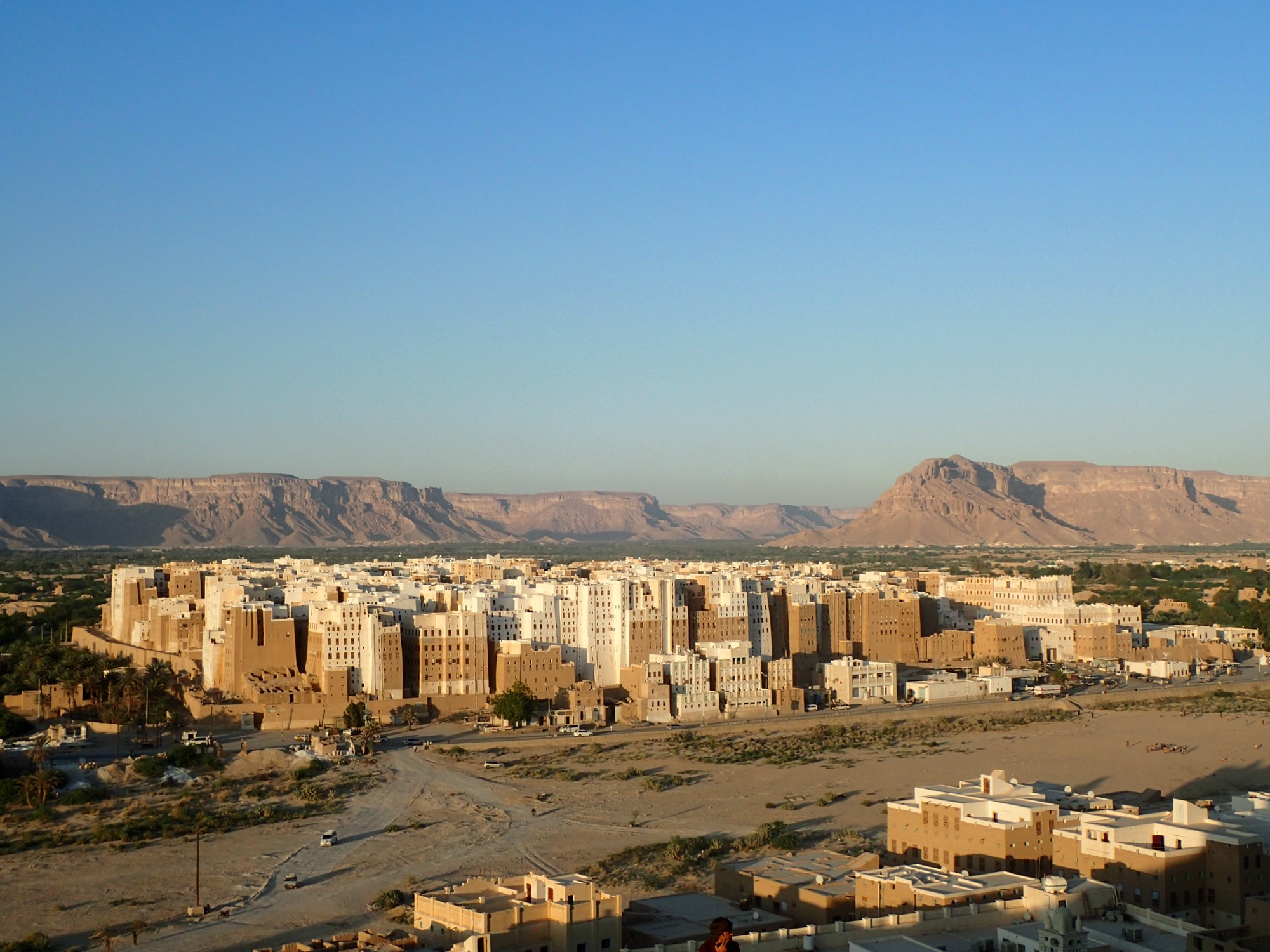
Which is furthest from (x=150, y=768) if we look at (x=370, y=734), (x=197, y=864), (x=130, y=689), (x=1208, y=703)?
(x=1208, y=703)

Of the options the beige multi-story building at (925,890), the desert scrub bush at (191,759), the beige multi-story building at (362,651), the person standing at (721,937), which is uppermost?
the person standing at (721,937)

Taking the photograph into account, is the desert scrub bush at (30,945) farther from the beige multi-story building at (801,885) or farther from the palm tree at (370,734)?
the palm tree at (370,734)

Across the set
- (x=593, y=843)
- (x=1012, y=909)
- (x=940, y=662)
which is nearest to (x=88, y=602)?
(x=940, y=662)

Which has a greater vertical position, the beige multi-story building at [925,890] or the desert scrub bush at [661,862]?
the beige multi-story building at [925,890]

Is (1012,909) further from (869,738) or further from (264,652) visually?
(264,652)

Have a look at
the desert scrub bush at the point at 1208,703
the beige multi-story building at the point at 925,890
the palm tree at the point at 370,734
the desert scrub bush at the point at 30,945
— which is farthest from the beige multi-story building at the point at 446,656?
the beige multi-story building at the point at 925,890

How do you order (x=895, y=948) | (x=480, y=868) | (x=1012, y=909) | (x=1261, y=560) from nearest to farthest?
1. (x=895, y=948)
2. (x=1012, y=909)
3. (x=480, y=868)
4. (x=1261, y=560)

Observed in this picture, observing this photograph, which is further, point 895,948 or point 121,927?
point 121,927
